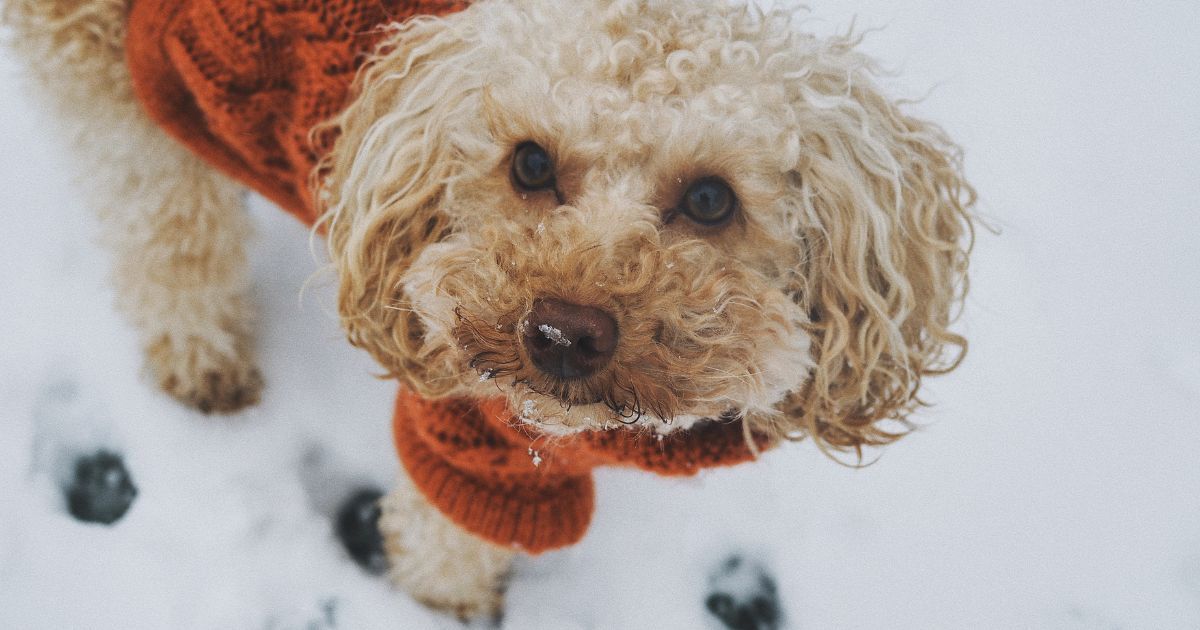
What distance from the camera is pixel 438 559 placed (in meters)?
1.62

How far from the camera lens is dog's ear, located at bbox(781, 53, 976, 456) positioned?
1081 mm

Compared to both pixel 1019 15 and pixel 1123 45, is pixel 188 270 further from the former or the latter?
pixel 1123 45

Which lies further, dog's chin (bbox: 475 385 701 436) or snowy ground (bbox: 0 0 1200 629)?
snowy ground (bbox: 0 0 1200 629)

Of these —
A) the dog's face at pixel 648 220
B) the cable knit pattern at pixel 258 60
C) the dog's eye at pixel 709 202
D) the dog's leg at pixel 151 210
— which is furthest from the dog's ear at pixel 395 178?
the dog's leg at pixel 151 210

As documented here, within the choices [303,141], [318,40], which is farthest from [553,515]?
[318,40]

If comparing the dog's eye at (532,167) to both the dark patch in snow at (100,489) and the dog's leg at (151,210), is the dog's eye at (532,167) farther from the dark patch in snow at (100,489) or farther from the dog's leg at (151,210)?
the dark patch in snow at (100,489)

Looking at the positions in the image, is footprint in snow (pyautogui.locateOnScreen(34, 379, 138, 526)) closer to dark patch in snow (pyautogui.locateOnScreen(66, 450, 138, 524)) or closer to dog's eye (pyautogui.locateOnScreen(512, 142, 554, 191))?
dark patch in snow (pyautogui.locateOnScreen(66, 450, 138, 524))

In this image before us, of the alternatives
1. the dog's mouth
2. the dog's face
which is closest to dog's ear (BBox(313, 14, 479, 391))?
the dog's face

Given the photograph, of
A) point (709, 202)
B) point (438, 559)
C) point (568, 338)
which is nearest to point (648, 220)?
point (709, 202)

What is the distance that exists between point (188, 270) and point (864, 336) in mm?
1434

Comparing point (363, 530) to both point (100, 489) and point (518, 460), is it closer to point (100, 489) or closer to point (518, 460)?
point (100, 489)

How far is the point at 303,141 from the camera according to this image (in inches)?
55.0

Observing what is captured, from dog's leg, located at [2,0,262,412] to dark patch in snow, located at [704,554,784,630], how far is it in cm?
113

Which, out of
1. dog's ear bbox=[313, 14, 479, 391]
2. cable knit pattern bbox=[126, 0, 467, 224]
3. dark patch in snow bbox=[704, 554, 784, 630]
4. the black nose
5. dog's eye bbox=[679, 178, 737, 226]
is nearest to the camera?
the black nose
